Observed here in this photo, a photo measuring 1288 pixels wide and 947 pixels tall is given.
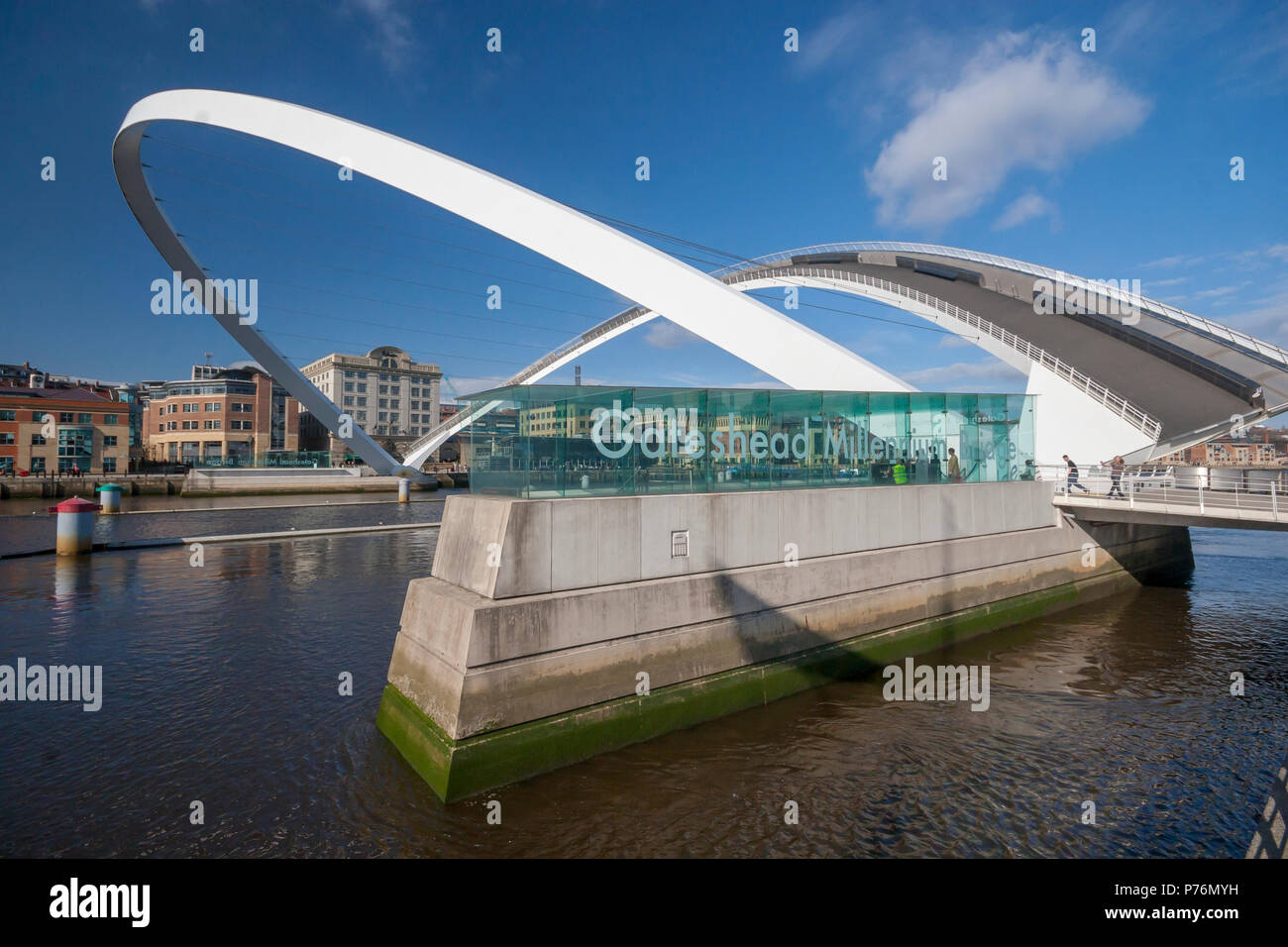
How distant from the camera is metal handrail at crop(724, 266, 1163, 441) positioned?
23.7 metres

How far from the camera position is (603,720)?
8703mm

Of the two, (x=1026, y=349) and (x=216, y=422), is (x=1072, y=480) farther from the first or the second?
(x=216, y=422)

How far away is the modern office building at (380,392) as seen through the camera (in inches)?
4309

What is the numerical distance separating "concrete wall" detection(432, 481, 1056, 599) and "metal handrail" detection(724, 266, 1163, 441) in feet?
50.1

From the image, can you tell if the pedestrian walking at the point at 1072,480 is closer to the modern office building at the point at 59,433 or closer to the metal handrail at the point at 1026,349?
the metal handrail at the point at 1026,349

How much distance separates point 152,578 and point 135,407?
11661 cm

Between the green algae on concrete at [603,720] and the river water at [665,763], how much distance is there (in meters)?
0.21

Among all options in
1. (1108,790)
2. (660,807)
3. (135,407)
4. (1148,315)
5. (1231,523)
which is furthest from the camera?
(135,407)

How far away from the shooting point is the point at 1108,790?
7820 millimetres

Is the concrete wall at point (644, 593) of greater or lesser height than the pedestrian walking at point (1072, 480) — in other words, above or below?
below

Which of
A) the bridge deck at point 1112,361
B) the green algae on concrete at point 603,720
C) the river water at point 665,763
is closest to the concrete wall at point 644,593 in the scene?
the green algae on concrete at point 603,720

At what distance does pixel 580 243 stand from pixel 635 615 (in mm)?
11290

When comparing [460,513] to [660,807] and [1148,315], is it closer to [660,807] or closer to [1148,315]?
[660,807]
